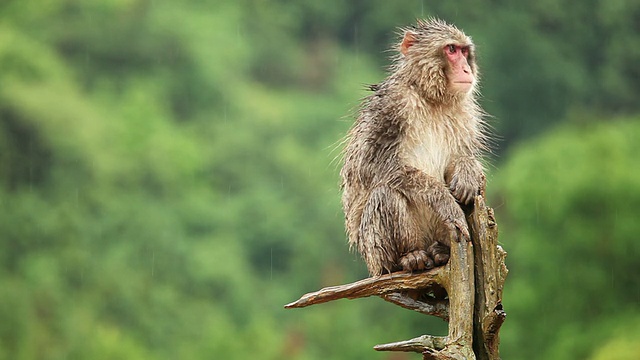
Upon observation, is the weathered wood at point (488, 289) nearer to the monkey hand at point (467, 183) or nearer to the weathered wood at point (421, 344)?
the weathered wood at point (421, 344)

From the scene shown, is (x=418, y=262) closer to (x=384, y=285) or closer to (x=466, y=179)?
(x=384, y=285)

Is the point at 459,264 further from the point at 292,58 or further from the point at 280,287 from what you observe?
the point at 292,58

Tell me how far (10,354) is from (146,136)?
11853mm

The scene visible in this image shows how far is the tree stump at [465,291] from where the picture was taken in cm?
721

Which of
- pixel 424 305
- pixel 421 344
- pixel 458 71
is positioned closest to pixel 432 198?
pixel 424 305

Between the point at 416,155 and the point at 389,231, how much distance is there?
0.63 meters

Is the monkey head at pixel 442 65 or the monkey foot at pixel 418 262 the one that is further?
the monkey head at pixel 442 65

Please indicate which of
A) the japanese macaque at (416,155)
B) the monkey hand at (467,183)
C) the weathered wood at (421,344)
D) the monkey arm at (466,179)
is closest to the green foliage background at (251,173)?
the japanese macaque at (416,155)

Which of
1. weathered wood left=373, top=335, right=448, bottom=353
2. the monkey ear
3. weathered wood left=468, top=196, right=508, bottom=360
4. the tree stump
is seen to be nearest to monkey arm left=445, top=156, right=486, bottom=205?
the tree stump

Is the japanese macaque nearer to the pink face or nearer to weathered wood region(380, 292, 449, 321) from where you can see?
the pink face

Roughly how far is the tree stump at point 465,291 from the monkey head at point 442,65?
1131 mm

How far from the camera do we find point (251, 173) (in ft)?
138

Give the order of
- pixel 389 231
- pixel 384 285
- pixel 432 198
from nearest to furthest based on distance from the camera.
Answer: pixel 384 285, pixel 432 198, pixel 389 231

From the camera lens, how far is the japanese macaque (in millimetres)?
8086
